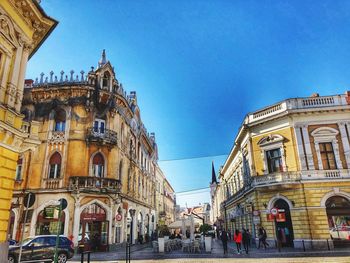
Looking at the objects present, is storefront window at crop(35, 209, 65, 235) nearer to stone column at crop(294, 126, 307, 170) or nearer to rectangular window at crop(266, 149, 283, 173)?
rectangular window at crop(266, 149, 283, 173)

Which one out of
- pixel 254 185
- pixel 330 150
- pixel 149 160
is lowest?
pixel 254 185

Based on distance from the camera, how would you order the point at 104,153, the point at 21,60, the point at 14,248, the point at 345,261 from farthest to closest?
the point at 104,153 < the point at 14,248 < the point at 345,261 < the point at 21,60

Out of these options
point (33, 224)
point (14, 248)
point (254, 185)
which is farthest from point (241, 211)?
point (14, 248)

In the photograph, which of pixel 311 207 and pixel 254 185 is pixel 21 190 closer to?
pixel 254 185

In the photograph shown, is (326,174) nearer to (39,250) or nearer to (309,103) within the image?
(309,103)

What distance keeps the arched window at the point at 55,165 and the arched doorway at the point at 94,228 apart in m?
4.16

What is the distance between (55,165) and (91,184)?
3.97 metres

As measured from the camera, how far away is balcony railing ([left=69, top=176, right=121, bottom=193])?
75.5ft

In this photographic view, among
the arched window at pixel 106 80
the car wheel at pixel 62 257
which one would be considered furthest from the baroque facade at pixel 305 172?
the arched window at pixel 106 80

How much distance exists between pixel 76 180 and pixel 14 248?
8981mm

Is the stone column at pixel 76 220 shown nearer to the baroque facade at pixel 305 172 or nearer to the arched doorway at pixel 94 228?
the arched doorway at pixel 94 228

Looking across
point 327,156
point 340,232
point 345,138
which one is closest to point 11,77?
point 327,156

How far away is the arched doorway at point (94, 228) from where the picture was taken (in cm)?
2277

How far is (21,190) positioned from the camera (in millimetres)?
23359
